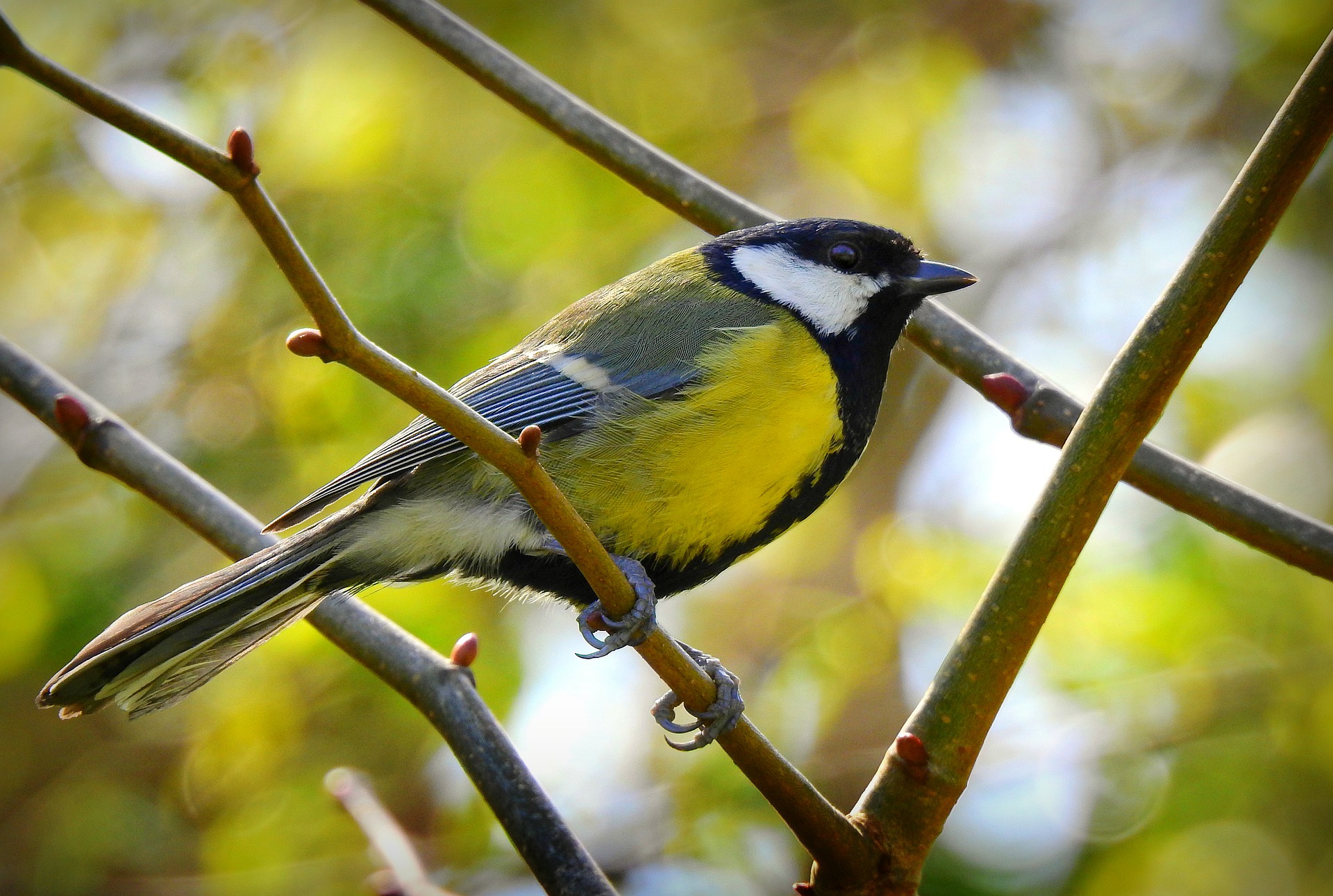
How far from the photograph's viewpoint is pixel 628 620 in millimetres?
1904

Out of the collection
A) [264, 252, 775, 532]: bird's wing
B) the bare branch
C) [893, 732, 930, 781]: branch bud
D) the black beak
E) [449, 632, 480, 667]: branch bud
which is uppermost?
the black beak

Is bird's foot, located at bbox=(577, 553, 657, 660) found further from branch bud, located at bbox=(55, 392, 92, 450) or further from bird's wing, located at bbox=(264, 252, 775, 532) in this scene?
branch bud, located at bbox=(55, 392, 92, 450)

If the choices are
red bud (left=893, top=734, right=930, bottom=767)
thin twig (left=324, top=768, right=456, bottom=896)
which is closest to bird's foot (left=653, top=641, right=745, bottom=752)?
red bud (left=893, top=734, right=930, bottom=767)

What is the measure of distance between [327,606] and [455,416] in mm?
1119

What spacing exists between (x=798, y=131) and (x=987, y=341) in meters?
2.37

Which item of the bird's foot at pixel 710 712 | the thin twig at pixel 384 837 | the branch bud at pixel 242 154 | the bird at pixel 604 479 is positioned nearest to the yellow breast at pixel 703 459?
the bird at pixel 604 479

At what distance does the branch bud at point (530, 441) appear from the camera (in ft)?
4.77

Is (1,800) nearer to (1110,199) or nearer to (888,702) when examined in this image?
(888,702)

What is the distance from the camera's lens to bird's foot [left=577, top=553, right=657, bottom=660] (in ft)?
6.22

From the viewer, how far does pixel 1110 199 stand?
15.6 feet

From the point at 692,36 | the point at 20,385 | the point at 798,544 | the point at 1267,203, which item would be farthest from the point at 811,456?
the point at 692,36

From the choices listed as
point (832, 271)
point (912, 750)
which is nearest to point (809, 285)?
point (832, 271)

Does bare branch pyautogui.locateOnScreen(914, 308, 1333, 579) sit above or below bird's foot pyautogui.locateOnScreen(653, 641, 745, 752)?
above

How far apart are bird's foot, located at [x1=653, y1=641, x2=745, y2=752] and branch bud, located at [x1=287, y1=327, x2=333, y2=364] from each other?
0.94m
